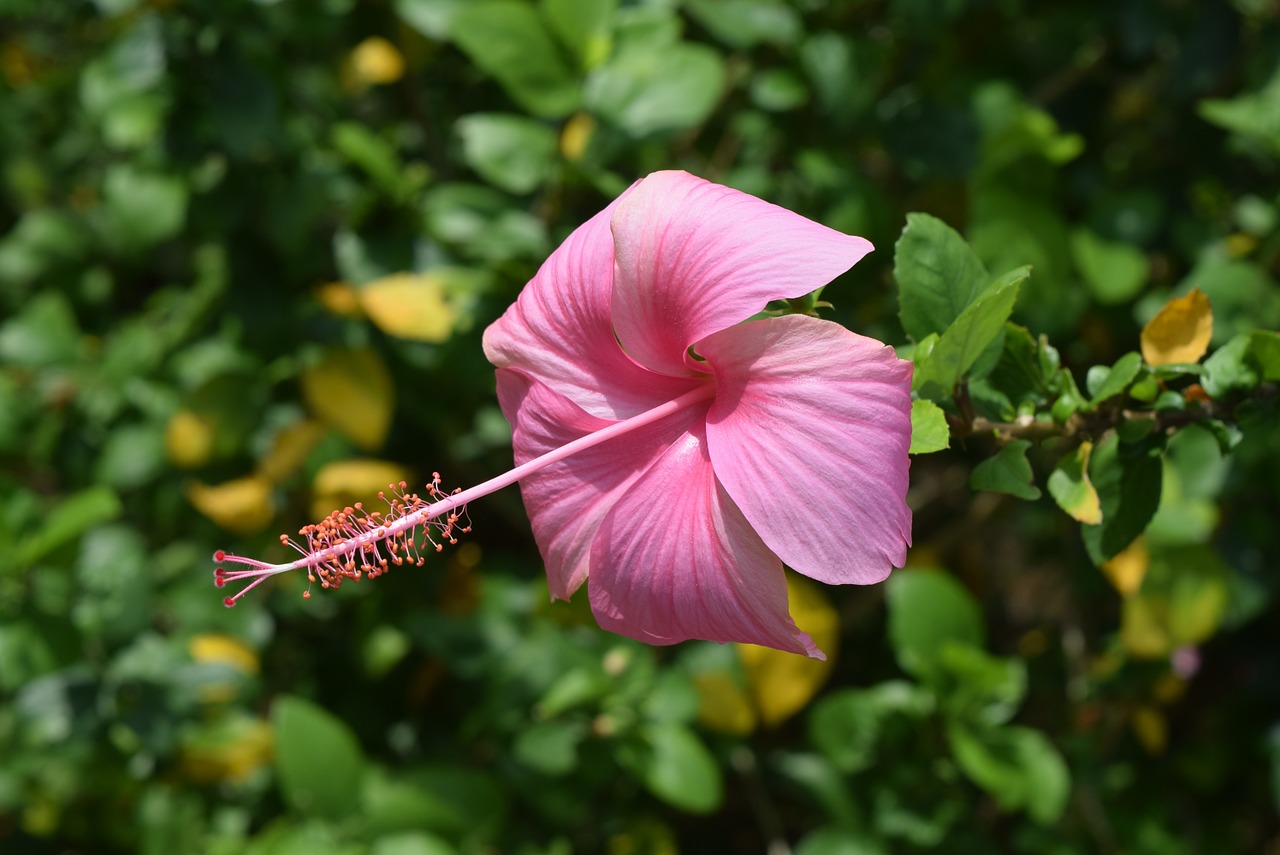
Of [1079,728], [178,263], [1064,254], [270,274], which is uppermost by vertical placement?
[1064,254]

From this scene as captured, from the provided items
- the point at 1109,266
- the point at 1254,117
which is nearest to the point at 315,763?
the point at 1109,266

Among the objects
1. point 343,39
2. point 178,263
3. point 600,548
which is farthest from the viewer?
point 178,263

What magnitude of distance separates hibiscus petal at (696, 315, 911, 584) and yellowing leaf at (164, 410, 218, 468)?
1.05 m

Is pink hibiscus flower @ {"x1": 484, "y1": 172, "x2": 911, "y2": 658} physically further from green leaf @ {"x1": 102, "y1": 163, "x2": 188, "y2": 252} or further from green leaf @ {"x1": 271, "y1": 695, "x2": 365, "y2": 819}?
green leaf @ {"x1": 102, "y1": 163, "x2": 188, "y2": 252}

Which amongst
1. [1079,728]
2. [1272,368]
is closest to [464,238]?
[1272,368]

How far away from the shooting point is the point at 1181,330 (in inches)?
27.9

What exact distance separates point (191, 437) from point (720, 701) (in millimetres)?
771

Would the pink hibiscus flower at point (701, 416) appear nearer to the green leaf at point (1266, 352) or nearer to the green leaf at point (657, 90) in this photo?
the green leaf at point (1266, 352)

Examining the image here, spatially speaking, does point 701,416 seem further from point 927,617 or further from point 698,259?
point 927,617

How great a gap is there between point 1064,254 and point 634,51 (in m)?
0.57

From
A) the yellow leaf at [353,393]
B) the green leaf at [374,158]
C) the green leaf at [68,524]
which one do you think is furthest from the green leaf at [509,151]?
the green leaf at [68,524]

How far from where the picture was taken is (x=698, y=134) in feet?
5.15

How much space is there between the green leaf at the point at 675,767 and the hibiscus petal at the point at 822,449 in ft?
2.32

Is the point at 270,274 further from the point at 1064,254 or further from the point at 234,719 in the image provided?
the point at 1064,254
